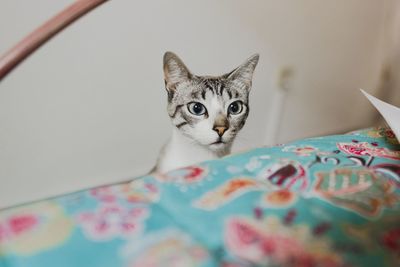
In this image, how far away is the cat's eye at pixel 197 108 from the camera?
994 mm

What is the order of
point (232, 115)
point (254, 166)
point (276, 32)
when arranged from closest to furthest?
1. point (254, 166)
2. point (232, 115)
3. point (276, 32)

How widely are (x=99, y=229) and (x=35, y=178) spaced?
19.7 inches

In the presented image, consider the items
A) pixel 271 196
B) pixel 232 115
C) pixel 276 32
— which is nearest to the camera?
pixel 271 196

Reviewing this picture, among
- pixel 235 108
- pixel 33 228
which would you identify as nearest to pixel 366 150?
pixel 235 108

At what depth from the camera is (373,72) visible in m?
1.73

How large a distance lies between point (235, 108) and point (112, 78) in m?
0.33

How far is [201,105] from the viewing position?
0.99 metres

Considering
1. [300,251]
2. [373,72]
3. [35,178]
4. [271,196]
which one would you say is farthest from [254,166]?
[373,72]

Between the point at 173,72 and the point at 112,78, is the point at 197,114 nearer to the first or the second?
the point at 173,72

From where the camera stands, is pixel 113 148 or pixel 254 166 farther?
pixel 113 148

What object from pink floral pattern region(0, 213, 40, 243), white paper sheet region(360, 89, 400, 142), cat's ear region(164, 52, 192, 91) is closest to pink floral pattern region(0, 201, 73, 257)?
pink floral pattern region(0, 213, 40, 243)

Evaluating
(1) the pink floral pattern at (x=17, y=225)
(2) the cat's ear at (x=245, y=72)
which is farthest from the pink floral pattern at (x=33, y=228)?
(2) the cat's ear at (x=245, y=72)

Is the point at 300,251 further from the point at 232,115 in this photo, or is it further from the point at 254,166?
the point at 232,115

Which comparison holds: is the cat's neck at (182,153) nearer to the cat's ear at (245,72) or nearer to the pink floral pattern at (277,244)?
the cat's ear at (245,72)
